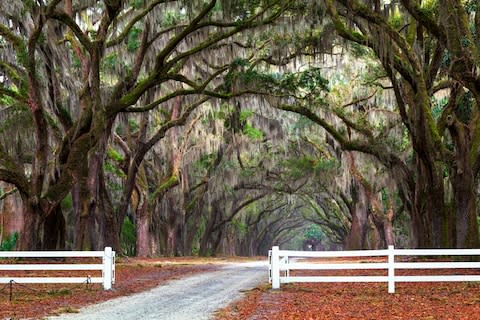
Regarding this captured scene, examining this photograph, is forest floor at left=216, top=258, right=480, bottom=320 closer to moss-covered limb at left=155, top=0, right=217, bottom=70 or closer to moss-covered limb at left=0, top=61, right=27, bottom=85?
moss-covered limb at left=155, top=0, right=217, bottom=70

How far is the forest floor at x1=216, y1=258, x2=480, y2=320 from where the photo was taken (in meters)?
9.02

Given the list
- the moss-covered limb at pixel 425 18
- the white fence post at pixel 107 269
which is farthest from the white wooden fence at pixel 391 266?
the moss-covered limb at pixel 425 18

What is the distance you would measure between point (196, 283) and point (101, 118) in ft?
17.6

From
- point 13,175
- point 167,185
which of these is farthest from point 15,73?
point 167,185

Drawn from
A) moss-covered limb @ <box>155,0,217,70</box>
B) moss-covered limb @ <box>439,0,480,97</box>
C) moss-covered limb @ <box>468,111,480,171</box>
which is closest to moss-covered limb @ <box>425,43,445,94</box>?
moss-covered limb @ <box>468,111,480,171</box>

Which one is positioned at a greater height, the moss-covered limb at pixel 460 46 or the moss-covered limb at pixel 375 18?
the moss-covered limb at pixel 375 18

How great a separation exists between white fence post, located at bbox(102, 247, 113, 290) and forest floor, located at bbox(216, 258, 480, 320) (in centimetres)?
270

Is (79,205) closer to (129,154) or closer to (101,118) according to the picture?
(101,118)

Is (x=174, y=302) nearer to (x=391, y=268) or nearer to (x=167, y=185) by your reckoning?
(x=391, y=268)

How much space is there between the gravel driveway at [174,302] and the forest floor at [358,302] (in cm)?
40

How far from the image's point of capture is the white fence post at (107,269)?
490 inches

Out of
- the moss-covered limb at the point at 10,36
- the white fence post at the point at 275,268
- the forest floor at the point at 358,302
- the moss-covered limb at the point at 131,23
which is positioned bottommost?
the forest floor at the point at 358,302

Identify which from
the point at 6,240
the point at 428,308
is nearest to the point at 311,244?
the point at 6,240

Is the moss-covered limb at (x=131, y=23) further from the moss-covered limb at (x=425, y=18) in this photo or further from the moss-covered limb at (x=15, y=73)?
the moss-covered limb at (x=425, y=18)
